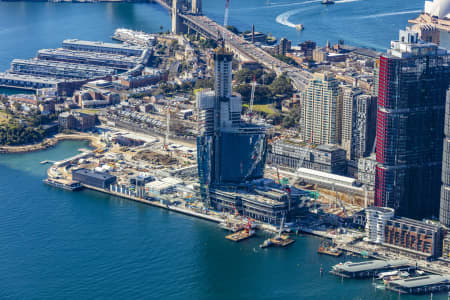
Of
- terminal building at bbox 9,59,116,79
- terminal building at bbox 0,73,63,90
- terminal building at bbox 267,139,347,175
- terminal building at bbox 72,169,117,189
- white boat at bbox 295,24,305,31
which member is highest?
white boat at bbox 295,24,305,31

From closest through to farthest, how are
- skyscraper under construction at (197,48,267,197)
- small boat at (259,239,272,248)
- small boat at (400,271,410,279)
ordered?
small boat at (400,271,410,279) → small boat at (259,239,272,248) → skyscraper under construction at (197,48,267,197)

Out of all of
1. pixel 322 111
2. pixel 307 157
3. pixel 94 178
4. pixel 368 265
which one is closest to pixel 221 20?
pixel 322 111

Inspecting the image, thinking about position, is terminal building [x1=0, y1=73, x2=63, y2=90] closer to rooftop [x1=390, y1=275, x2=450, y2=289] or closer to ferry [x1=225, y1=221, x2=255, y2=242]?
ferry [x1=225, y1=221, x2=255, y2=242]

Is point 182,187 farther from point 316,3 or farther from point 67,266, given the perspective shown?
point 316,3

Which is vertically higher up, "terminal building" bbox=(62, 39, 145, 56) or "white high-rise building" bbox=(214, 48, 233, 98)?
"white high-rise building" bbox=(214, 48, 233, 98)

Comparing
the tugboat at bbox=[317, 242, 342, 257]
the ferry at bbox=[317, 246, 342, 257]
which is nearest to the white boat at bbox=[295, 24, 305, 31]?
the tugboat at bbox=[317, 242, 342, 257]
